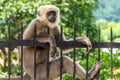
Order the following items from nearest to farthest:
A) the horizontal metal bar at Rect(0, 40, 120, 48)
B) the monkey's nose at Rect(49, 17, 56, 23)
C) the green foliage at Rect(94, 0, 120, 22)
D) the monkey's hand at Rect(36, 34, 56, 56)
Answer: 1. the horizontal metal bar at Rect(0, 40, 120, 48)
2. the monkey's hand at Rect(36, 34, 56, 56)
3. the monkey's nose at Rect(49, 17, 56, 23)
4. the green foliage at Rect(94, 0, 120, 22)

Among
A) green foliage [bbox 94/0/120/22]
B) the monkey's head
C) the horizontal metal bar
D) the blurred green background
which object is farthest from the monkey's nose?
green foliage [bbox 94/0/120/22]

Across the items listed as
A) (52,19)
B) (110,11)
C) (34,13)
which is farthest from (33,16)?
(110,11)

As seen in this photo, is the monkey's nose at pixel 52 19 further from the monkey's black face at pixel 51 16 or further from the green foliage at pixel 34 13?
the green foliage at pixel 34 13

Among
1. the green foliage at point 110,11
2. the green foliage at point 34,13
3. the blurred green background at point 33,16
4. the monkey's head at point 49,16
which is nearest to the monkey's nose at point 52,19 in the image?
the monkey's head at point 49,16

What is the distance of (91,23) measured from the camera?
49.0 ft

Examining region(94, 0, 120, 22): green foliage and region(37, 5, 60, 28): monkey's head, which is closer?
region(37, 5, 60, 28): monkey's head

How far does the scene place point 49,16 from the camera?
6363 mm

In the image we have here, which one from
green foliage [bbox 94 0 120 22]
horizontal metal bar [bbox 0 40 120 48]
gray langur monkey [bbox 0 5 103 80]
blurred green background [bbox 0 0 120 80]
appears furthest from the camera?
green foliage [bbox 94 0 120 22]

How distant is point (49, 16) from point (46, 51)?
60cm

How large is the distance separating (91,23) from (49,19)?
346 inches

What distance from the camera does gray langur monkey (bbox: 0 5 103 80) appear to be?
5.54 m

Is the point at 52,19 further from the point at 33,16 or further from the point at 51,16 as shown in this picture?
the point at 33,16

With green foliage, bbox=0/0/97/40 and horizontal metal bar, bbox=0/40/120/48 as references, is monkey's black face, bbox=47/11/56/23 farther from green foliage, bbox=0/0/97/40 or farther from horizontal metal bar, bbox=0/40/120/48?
→ green foliage, bbox=0/0/97/40

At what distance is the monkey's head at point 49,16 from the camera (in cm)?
622
